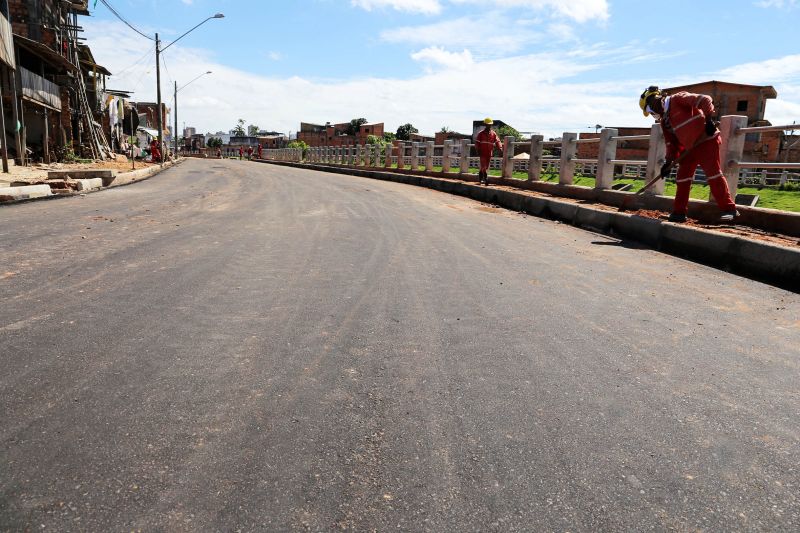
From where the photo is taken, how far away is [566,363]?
2.88 metres

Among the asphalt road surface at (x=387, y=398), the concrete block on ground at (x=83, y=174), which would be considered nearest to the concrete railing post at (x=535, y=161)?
the asphalt road surface at (x=387, y=398)

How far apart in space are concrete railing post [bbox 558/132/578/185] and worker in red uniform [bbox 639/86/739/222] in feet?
13.3

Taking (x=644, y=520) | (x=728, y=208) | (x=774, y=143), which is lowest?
(x=644, y=520)

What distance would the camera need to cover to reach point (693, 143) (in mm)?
6879

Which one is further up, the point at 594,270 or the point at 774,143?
the point at 774,143

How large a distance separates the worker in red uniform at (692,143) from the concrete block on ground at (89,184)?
11.7 meters

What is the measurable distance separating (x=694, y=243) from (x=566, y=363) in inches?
167

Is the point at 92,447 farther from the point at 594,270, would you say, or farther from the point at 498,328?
the point at 594,270

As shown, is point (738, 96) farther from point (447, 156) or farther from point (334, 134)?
point (334, 134)

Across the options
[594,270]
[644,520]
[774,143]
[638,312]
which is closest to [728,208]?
[594,270]

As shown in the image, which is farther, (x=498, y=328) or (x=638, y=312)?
(x=638, y=312)

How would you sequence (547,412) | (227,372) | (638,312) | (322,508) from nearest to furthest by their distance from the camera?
(322,508)
(547,412)
(227,372)
(638,312)

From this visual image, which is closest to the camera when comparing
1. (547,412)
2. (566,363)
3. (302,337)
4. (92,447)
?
(92,447)

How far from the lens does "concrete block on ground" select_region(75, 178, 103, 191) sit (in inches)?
485
